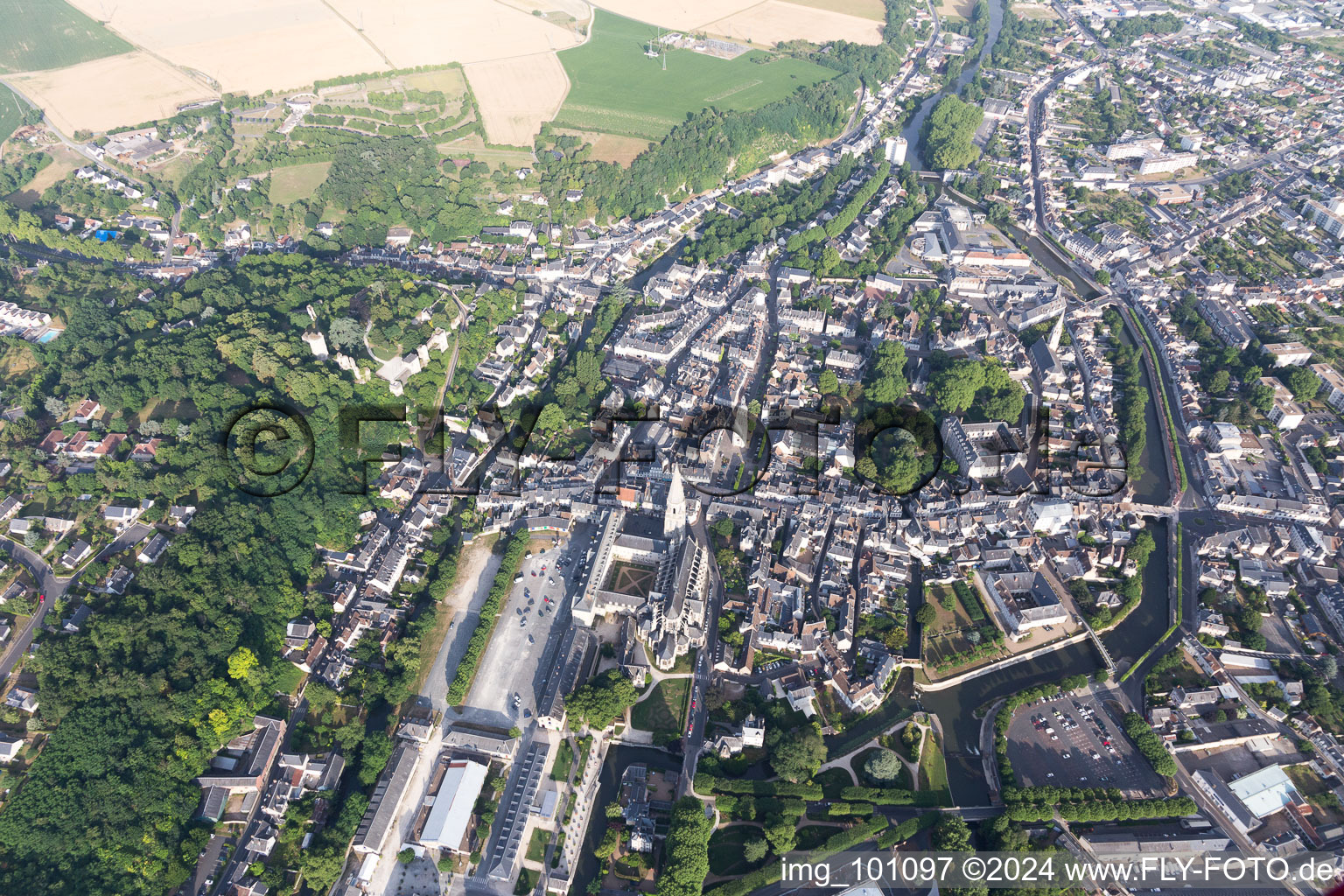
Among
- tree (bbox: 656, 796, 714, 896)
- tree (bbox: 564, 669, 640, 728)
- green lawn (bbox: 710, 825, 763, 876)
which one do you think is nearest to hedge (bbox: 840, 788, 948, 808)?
green lawn (bbox: 710, 825, 763, 876)

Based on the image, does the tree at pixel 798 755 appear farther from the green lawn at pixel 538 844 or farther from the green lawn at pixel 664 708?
the green lawn at pixel 538 844

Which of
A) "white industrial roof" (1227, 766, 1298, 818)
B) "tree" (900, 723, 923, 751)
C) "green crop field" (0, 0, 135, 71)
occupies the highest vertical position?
"green crop field" (0, 0, 135, 71)

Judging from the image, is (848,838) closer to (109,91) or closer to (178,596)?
(178,596)

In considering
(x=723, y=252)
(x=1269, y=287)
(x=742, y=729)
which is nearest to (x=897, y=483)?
(x=742, y=729)

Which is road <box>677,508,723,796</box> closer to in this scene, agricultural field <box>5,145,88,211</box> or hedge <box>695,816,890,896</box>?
hedge <box>695,816,890,896</box>

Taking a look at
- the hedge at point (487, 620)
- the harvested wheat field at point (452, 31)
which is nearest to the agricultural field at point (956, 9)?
the harvested wheat field at point (452, 31)
